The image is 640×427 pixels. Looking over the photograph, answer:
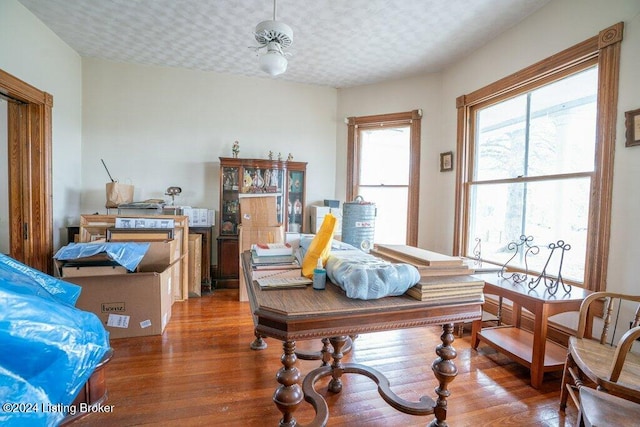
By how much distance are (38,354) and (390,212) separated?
3.77 m

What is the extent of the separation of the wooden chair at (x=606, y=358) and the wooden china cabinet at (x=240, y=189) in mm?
3110

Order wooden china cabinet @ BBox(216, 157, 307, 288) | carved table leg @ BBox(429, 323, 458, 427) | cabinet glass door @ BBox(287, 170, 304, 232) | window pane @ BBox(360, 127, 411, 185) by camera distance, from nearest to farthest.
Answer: carved table leg @ BBox(429, 323, 458, 427), wooden china cabinet @ BBox(216, 157, 307, 288), window pane @ BBox(360, 127, 411, 185), cabinet glass door @ BBox(287, 170, 304, 232)

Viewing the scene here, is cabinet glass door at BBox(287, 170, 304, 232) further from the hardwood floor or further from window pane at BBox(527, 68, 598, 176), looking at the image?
window pane at BBox(527, 68, 598, 176)

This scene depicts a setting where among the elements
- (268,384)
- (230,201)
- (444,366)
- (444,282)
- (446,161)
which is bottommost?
(268,384)

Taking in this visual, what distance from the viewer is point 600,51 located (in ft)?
7.04

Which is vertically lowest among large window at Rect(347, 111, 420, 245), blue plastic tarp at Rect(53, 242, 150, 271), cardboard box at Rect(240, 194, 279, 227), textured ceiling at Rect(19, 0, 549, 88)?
blue plastic tarp at Rect(53, 242, 150, 271)

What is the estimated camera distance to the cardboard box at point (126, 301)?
2.40 m

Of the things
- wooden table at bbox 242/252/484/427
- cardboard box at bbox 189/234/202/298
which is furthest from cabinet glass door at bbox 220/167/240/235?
wooden table at bbox 242/252/484/427

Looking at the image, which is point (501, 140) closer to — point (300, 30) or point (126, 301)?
point (300, 30)

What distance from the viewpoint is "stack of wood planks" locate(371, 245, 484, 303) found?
1.18 m

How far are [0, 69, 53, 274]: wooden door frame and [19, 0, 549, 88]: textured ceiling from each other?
90cm

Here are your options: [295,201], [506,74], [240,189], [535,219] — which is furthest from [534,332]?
[240,189]

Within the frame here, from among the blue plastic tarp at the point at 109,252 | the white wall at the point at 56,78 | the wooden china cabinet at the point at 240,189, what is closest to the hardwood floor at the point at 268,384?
the blue plastic tarp at the point at 109,252

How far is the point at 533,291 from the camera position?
2078 millimetres
